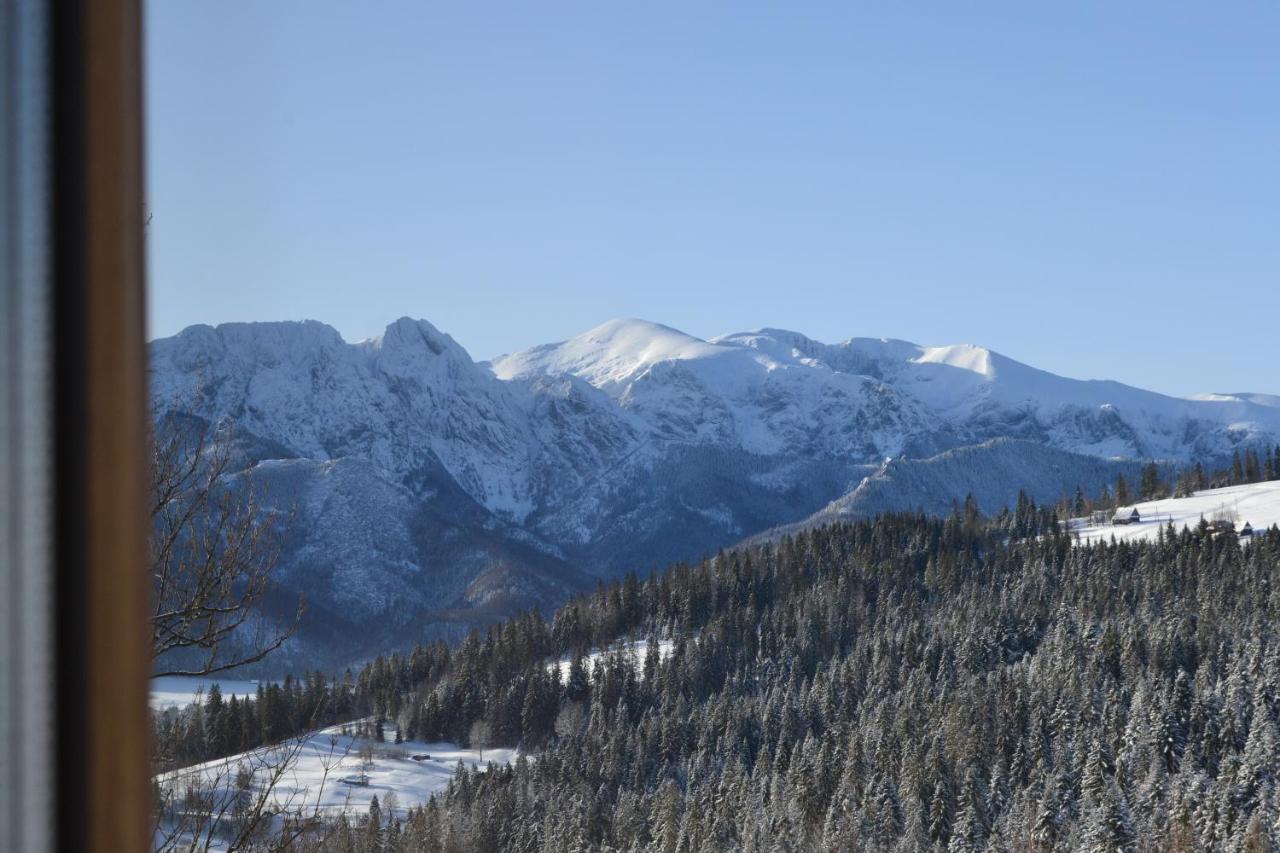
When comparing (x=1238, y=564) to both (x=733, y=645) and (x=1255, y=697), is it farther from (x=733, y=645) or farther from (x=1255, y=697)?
(x=733, y=645)

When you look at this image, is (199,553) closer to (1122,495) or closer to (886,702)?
(886,702)

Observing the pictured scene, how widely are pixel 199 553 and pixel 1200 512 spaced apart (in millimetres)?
148802

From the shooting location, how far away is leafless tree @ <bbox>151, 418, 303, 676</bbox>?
346 inches

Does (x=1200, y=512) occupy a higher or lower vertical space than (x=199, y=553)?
lower

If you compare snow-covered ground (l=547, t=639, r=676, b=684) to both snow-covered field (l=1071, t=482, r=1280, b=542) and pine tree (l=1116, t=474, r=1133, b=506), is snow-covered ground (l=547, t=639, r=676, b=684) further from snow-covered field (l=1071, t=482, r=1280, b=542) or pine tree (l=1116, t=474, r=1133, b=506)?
pine tree (l=1116, t=474, r=1133, b=506)

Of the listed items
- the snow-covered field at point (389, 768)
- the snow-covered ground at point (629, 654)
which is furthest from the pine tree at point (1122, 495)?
the snow-covered field at point (389, 768)

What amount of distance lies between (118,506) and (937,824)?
252 feet

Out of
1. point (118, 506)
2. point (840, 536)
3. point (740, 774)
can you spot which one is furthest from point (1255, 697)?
point (118, 506)

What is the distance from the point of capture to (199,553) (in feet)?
32.1

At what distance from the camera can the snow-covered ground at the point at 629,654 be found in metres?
126

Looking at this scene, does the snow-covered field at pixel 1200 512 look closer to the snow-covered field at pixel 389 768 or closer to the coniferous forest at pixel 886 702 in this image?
the coniferous forest at pixel 886 702

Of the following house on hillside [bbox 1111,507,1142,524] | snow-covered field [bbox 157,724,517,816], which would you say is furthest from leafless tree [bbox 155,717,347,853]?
house on hillside [bbox 1111,507,1142,524]

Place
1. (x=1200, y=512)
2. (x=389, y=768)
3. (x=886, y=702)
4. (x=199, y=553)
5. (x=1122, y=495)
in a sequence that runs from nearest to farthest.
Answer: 1. (x=199, y=553)
2. (x=886, y=702)
3. (x=389, y=768)
4. (x=1200, y=512)
5. (x=1122, y=495)

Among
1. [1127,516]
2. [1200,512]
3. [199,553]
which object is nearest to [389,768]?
[1127,516]
